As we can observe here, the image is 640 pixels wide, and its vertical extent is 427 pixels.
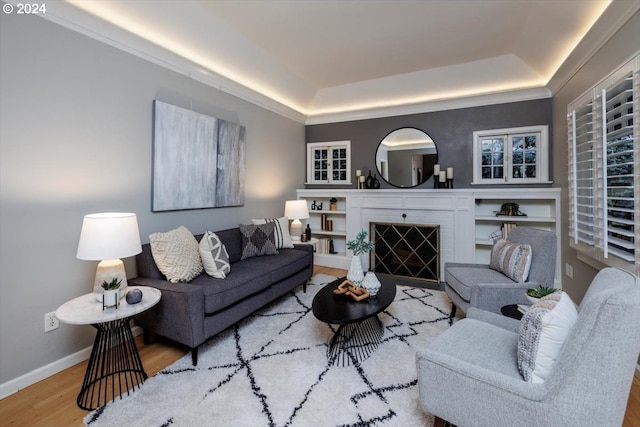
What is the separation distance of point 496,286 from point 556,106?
2.71 metres

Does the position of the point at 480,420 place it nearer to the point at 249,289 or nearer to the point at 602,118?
the point at 249,289

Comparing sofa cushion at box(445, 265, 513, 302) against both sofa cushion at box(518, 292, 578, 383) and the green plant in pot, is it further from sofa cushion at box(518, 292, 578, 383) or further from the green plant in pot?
the green plant in pot

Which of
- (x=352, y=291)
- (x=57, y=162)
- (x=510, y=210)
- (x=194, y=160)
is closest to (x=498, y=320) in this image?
(x=352, y=291)

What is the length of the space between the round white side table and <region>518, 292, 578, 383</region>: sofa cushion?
6.86 feet

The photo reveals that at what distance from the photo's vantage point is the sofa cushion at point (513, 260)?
2510 mm

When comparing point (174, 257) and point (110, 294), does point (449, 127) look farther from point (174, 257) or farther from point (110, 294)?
point (110, 294)

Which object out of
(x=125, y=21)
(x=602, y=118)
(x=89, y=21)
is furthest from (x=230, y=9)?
(x=602, y=118)

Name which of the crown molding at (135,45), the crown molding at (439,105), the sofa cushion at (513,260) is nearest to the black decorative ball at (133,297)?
the crown molding at (135,45)

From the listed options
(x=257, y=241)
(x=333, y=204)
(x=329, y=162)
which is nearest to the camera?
(x=257, y=241)

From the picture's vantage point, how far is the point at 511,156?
13.2ft

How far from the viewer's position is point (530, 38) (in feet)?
10.3

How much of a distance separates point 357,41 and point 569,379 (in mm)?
3446

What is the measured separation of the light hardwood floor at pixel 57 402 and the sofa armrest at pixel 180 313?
0.84 feet

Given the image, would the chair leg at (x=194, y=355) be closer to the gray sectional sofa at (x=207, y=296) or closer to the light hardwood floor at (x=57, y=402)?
the gray sectional sofa at (x=207, y=296)
